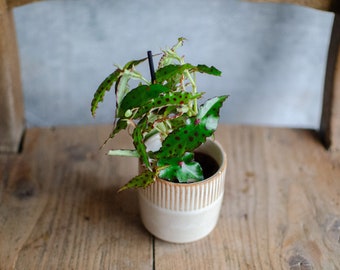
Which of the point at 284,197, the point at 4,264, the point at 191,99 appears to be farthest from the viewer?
the point at 284,197

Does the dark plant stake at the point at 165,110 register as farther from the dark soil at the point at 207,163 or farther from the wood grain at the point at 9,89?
the wood grain at the point at 9,89

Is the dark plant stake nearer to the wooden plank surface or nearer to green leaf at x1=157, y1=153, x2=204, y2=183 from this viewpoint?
green leaf at x1=157, y1=153, x2=204, y2=183

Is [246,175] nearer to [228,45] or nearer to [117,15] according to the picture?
[228,45]

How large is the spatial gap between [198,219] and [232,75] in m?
0.44

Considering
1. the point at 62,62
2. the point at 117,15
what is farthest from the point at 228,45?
the point at 62,62

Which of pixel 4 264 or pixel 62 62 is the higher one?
pixel 62 62

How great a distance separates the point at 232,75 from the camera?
44.6 inches

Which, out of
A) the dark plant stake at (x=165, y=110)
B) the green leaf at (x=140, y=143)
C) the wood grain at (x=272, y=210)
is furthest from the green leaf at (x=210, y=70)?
the wood grain at (x=272, y=210)

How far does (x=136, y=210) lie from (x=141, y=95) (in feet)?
0.87

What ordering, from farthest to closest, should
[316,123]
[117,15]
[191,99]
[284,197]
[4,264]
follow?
[316,123]
[117,15]
[284,197]
[4,264]
[191,99]

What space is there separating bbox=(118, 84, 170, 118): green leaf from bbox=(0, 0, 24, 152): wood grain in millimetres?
314

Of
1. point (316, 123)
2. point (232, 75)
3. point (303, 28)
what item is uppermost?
point (303, 28)

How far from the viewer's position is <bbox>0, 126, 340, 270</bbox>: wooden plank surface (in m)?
0.80

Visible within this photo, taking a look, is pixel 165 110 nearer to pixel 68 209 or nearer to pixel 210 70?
pixel 210 70
